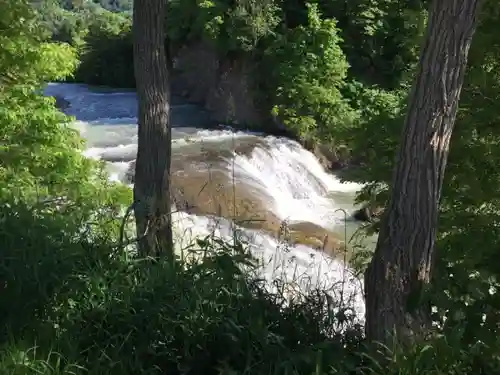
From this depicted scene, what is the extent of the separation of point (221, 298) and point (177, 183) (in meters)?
7.82

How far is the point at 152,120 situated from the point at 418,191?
6.45 feet

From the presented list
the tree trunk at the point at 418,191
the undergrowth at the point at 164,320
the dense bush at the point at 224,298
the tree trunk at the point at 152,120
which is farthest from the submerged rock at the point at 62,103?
the tree trunk at the point at 418,191

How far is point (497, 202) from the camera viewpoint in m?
4.56

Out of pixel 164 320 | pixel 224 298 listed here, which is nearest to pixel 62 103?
pixel 224 298

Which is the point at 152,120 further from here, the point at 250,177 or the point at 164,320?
the point at 250,177

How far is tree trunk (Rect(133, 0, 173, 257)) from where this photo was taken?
4129mm

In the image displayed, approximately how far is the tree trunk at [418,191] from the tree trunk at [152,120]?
5.04 feet

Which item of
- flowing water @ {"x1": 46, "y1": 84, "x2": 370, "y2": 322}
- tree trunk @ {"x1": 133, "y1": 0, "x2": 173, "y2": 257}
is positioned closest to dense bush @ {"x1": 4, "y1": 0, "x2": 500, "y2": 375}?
tree trunk @ {"x1": 133, "y1": 0, "x2": 173, "y2": 257}

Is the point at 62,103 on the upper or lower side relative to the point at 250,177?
upper

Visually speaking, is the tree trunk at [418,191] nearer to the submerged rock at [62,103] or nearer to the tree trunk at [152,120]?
the tree trunk at [152,120]

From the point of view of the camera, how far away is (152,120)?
169 inches

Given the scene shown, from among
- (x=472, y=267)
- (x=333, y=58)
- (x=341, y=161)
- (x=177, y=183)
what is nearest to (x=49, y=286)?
(x=472, y=267)

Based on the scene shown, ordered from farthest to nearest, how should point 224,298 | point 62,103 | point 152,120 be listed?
point 62,103, point 152,120, point 224,298

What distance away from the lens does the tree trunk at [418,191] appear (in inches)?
110
